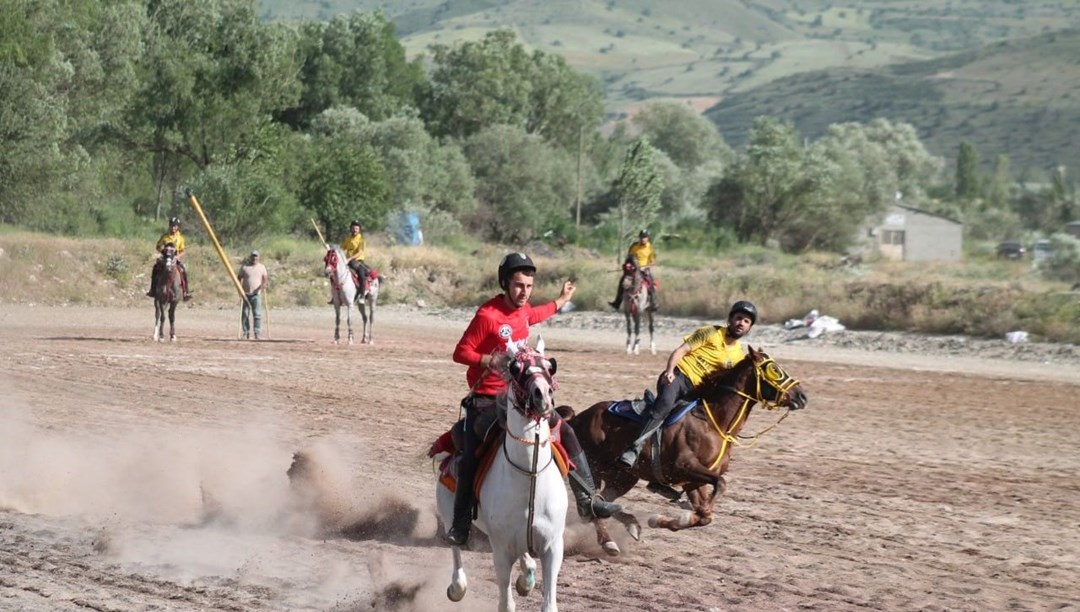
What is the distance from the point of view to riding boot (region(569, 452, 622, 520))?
10.2 m

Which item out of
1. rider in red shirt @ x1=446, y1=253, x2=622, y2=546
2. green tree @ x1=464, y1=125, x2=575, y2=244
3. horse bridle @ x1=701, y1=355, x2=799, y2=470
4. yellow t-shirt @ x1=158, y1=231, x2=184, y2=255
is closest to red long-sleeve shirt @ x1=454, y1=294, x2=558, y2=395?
rider in red shirt @ x1=446, y1=253, x2=622, y2=546

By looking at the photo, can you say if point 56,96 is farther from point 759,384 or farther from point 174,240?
point 759,384

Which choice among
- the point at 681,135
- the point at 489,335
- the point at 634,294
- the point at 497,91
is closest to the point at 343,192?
the point at 634,294

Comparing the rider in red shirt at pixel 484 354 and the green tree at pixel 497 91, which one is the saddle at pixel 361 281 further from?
the green tree at pixel 497 91

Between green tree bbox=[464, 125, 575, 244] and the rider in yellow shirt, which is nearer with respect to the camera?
the rider in yellow shirt

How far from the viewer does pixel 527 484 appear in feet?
28.6

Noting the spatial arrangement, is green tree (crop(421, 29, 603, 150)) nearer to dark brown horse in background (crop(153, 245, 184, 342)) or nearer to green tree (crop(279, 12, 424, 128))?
green tree (crop(279, 12, 424, 128))

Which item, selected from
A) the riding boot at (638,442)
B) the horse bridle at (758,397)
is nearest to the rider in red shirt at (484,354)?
the riding boot at (638,442)

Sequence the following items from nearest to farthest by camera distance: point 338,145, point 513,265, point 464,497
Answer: point 513,265 → point 464,497 → point 338,145

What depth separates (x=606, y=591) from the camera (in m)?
10.4

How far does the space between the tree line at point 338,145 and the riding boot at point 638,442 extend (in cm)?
4424

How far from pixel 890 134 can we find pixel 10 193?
11716 centimetres

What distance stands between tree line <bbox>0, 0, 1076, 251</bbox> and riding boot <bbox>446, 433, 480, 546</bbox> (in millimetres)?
46321

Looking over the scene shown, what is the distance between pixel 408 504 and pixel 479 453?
3.45 m
